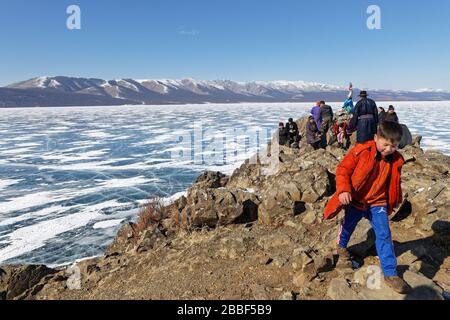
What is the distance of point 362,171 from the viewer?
3.32 m

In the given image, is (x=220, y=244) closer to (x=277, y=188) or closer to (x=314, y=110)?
(x=277, y=188)

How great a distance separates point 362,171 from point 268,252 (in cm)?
219

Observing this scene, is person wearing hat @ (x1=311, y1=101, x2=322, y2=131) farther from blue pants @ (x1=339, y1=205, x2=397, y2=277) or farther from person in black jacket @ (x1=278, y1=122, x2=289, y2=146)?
blue pants @ (x1=339, y1=205, x2=397, y2=277)

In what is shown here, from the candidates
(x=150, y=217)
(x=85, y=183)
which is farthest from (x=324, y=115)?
(x=85, y=183)

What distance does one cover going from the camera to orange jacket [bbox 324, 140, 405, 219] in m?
3.30

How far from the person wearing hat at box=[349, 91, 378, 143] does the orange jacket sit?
12.6 ft

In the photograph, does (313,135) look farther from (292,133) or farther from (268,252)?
(268,252)

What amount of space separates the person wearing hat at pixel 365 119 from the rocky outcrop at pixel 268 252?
1081mm

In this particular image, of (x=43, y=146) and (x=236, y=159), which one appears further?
(x=43, y=146)

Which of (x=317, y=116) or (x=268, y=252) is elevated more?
(x=317, y=116)

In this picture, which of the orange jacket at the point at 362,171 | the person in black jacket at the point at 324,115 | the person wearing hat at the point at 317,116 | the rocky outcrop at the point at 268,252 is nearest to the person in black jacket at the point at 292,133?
the person wearing hat at the point at 317,116
